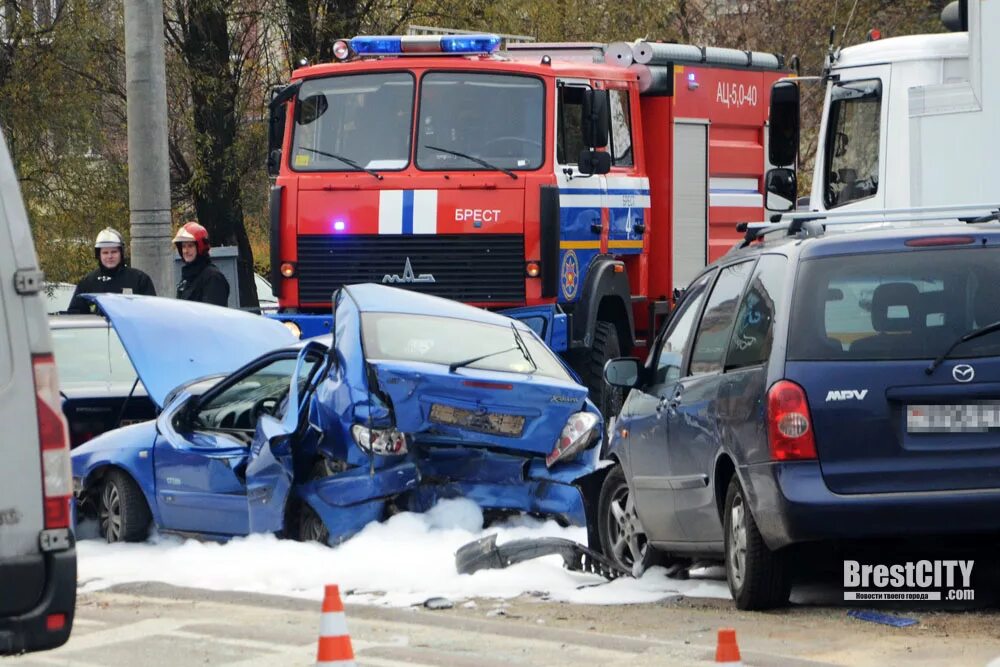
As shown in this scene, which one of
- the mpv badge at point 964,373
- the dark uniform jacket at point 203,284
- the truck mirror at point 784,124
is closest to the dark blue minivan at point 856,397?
the mpv badge at point 964,373

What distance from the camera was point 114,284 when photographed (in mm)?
15789

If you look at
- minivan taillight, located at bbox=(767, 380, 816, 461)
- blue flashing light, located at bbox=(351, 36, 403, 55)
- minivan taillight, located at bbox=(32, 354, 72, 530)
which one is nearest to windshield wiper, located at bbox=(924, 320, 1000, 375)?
minivan taillight, located at bbox=(767, 380, 816, 461)

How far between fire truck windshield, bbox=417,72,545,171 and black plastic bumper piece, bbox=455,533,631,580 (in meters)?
6.37

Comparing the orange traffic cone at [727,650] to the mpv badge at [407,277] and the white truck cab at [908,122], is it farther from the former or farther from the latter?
the mpv badge at [407,277]

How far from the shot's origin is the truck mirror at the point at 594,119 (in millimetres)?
15531

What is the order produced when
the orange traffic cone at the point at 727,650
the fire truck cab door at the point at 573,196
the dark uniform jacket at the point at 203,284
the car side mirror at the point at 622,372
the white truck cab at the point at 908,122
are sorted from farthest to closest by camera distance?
the dark uniform jacket at the point at 203,284
the fire truck cab door at the point at 573,196
the white truck cab at the point at 908,122
the car side mirror at the point at 622,372
the orange traffic cone at the point at 727,650

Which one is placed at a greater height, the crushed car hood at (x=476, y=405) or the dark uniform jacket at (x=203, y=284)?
the dark uniform jacket at (x=203, y=284)

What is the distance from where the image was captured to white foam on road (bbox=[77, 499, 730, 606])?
907cm

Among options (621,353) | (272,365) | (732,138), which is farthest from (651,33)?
(272,365)

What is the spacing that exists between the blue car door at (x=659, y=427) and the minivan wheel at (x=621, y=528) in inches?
8.5

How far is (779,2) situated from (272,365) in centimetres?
2267

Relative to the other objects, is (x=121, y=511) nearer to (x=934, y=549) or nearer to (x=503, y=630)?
(x=503, y=630)

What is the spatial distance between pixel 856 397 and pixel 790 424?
283 mm

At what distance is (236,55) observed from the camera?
2573cm
